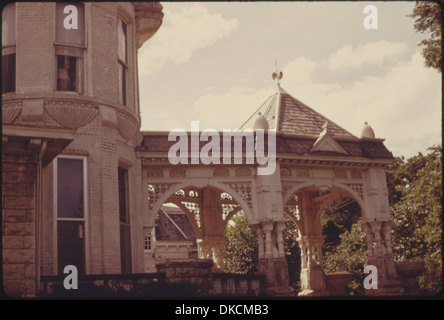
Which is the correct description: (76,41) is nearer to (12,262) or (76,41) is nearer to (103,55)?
(103,55)

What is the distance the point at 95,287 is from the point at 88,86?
5145mm

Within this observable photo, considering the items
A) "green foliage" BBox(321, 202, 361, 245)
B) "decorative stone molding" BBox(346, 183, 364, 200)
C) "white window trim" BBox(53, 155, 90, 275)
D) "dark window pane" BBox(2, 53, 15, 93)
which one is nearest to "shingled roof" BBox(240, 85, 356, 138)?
"decorative stone molding" BBox(346, 183, 364, 200)

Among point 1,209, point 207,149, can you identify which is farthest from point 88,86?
point 1,209

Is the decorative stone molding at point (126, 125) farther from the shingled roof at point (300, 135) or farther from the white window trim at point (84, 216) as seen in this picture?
the white window trim at point (84, 216)

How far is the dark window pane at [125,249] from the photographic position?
1572 cm

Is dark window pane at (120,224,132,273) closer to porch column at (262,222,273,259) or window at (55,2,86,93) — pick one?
window at (55,2,86,93)

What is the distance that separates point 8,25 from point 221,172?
7.11m


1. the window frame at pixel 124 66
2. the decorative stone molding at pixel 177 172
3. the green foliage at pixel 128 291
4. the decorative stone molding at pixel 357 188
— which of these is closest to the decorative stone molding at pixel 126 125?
the window frame at pixel 124 66

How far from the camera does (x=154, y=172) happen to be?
17.9m

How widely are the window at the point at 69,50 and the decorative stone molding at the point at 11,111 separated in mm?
1028

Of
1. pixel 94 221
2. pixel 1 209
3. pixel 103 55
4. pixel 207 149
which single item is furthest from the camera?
pixel 207 149

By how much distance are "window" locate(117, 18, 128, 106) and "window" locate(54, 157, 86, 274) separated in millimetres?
2535

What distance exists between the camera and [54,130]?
10.4m

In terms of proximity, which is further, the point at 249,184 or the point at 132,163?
the point at 249,184
